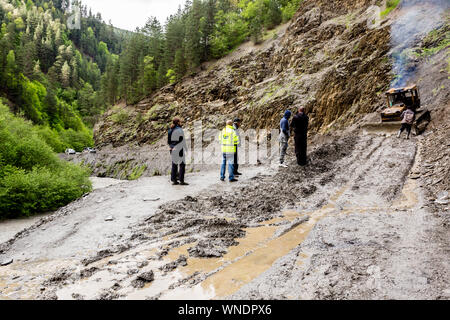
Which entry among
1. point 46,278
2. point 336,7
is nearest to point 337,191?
point 46,278

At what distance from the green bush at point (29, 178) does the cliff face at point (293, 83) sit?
16415mm

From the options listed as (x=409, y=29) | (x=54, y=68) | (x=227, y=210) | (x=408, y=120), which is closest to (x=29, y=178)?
(x=227, y=210)

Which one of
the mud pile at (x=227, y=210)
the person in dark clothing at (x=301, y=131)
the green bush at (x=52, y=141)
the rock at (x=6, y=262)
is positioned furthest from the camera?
the green bush at (x=52, y=141)

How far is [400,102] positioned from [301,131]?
897 centimetres

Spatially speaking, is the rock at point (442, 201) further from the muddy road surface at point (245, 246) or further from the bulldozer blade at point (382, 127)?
the bulldozer blade at point (382, 127)

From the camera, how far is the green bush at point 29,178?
486 inches

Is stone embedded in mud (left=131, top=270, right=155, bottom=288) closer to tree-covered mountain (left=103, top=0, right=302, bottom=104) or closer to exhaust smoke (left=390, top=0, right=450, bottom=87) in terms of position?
exhaust smoke (left=390, top=0, right=450, bottom=87)

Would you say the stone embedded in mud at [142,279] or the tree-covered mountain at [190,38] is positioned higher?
the tree-covered mountain at [190,38]

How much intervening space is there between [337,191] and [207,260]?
531cm

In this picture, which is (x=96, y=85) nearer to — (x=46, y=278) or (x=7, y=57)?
(x=7, y=57)

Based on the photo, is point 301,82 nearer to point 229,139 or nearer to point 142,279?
point 229,139

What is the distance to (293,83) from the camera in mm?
25844

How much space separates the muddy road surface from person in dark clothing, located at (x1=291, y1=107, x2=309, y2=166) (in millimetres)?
2839

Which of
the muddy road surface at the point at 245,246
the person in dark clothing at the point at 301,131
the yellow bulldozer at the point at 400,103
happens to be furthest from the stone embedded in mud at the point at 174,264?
the yellow bulldozer at the point at 400,103
